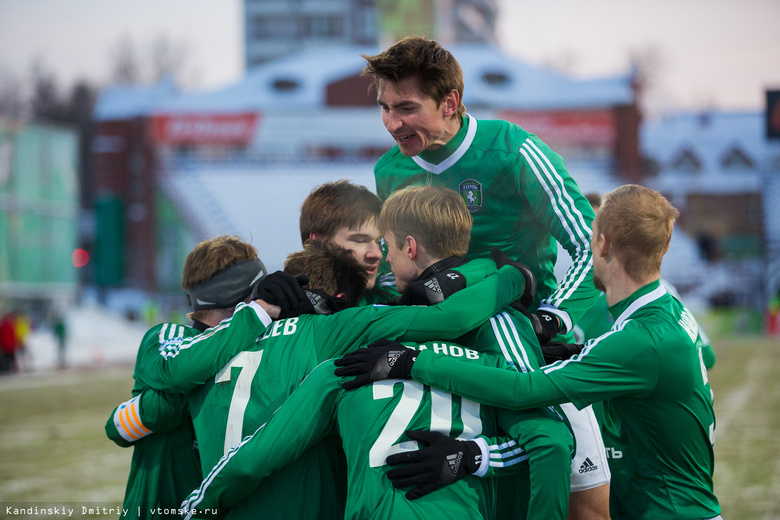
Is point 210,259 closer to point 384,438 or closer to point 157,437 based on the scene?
point 157,437

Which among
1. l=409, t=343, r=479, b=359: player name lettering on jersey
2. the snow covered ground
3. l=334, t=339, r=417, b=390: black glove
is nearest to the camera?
l=334, t=339, r=417, b=390: black glove

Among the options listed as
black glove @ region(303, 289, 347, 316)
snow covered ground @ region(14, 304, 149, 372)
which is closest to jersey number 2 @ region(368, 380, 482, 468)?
black glove @ region(303, 289, 347, 316)

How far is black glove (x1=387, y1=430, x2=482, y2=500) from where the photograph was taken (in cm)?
241

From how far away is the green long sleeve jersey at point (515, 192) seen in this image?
3.28 meters

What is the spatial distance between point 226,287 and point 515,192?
1207mm

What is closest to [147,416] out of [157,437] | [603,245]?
[157,437]

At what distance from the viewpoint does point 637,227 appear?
8.98ft

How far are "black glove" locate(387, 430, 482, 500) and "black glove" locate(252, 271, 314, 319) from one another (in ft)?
1.92

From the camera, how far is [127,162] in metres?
44.6

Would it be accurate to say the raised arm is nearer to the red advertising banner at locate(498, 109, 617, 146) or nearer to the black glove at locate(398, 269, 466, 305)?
the black glove at locate(398, 269, 466, 305)

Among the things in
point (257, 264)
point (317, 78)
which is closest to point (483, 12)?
point (317, 78)

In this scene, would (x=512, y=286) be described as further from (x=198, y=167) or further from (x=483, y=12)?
(x=483, y=12)

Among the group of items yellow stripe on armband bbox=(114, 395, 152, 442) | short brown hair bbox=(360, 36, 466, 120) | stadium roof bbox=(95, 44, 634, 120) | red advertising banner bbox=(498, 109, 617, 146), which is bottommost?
yellow stripe on armband bbox=(114, 395, 152, 442)

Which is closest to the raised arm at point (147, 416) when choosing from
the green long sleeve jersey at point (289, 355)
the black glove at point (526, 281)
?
the green long sleeve jersey at point (289, 355)
